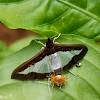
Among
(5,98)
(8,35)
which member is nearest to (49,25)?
(5,98)

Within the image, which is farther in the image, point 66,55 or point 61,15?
point 66,55

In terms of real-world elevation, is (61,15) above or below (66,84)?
above

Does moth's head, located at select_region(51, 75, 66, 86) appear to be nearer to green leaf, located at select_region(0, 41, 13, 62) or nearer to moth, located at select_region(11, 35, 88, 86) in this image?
moth, located at select_region(11, 35, 88, 86)

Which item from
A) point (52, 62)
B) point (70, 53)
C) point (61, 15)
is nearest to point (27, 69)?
point (52, 62)

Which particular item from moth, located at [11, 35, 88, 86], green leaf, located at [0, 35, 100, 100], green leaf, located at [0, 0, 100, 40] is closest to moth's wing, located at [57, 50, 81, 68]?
moth, located at [11, 35, 88, 86]

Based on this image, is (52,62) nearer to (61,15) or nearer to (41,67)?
(41,67)

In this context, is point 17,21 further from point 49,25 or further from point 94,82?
point 94,82

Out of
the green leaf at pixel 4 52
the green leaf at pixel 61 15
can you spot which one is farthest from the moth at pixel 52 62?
the green leaf at pixel 4 52

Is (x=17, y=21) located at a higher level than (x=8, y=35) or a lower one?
higher
